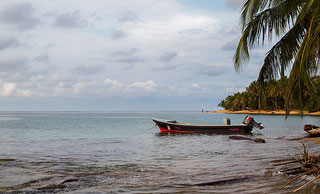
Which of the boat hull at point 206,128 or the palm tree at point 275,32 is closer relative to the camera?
the palm tree at point 275,32

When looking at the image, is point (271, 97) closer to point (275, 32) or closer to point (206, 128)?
point (206, 128)

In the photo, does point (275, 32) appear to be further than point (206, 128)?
No

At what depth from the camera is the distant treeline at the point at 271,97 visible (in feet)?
22.6

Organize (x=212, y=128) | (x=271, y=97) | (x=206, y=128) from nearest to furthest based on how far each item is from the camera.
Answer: (x=212, y=128)
(x=206, y=128)
(x=271, y=97)

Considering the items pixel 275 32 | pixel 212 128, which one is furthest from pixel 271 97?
pixel 275 32

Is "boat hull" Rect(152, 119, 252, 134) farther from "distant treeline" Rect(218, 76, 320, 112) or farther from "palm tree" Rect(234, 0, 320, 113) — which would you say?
"palm tree" Rect(234, 0, 320, 113)

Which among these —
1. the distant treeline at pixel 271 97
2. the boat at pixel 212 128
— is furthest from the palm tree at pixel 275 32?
the boat at pixel 212 128

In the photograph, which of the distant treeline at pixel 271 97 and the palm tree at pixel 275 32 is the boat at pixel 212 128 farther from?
the palm tree at pixel 275 32

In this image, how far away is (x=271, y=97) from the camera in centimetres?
8825

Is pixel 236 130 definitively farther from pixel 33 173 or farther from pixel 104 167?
pixel 33 173

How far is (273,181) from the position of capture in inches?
288

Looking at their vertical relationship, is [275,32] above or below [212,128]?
above

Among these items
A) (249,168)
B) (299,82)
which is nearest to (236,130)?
(249,168)

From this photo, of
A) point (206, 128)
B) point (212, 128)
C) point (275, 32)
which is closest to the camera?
point (275, 32)
